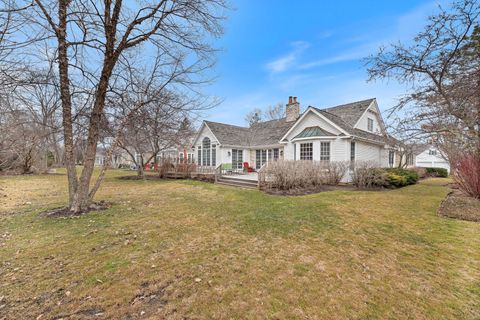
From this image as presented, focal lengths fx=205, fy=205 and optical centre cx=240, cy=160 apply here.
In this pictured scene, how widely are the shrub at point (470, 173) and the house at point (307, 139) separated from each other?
4834mm

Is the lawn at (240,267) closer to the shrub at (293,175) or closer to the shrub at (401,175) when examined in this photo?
the shrub at (293,175)

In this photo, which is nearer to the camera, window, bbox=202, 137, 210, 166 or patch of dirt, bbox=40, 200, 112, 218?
patch of dirt, bbox=40, 200, 112, 218

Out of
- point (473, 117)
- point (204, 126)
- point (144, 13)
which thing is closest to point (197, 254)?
point (144, 13)

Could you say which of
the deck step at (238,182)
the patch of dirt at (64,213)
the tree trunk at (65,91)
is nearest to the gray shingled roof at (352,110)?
the deck step at (238,182)

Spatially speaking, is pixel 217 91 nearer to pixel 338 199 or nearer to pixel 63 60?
pixel 63 60

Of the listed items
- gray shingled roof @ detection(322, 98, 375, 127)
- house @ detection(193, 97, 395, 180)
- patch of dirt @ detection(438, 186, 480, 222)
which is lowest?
patch of dirt @ detection(438, 186, 480, 222)

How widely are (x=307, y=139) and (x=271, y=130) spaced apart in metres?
7.64

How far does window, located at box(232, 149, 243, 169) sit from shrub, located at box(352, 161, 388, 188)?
452 inches

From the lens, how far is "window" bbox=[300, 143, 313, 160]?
14844 millimetres

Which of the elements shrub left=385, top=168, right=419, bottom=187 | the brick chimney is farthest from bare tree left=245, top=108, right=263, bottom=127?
shrub left=385, top=168, right=419, bottom=187

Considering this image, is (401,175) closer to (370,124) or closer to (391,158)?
(370,124)

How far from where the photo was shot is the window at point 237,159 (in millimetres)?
21000

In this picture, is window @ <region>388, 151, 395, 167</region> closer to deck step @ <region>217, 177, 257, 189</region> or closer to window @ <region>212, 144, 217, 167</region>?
deck step @ <region>217, 177, 257, 189</region>

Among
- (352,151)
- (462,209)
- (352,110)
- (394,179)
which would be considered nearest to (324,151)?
(352,151)
